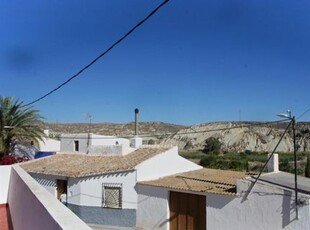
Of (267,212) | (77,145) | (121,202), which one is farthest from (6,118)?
(267,212)

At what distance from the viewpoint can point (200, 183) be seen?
54.4 feet

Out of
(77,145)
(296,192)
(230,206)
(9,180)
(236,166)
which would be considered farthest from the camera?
(236,166)

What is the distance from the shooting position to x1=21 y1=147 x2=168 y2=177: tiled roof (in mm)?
18125

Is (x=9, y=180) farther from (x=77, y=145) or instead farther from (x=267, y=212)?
(x=77, y=145)

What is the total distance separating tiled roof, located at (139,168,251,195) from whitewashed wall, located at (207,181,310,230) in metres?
0.48

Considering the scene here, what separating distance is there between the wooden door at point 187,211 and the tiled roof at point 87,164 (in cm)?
281

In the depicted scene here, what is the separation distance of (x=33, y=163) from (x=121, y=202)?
788 cm

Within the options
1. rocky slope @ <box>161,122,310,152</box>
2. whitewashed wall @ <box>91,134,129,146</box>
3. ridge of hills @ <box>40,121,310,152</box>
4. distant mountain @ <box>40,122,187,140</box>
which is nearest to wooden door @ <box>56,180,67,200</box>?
whitewashed wall @ <box>91,134,129,146</box>

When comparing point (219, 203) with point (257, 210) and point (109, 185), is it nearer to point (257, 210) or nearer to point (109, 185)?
point (257, 210)

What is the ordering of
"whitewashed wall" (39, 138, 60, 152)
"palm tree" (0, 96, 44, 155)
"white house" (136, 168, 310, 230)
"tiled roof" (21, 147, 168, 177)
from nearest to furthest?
1. "white house" (136, 168, 310, 230)
2. "tiled roof" (21, 147, 168, 177)
3. "palm tree" (0, 96, 44, 155)
4. "whitewashed wall" (39, 138, 60, 152)

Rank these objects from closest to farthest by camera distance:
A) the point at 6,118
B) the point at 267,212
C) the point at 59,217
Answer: the point at 59,217 → the point at 267,212 → the point at 6,118

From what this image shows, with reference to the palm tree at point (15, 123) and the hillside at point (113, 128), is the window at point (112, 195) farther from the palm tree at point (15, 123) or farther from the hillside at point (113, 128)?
the hillside at point (113, 128)

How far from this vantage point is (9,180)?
9789 millimetres

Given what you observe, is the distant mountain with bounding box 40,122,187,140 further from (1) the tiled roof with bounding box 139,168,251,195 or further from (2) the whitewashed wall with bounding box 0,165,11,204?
(2) the whitewashed wall with bounding box 0,165,11,204
